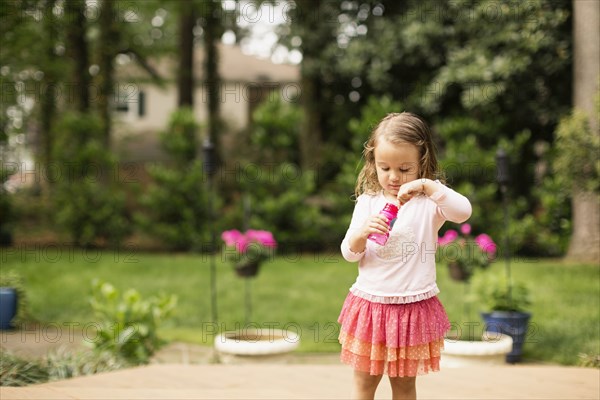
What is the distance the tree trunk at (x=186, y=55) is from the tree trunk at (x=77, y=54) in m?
2.55

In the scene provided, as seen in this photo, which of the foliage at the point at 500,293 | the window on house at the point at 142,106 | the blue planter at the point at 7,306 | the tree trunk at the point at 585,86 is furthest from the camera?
the window on house at the point at 142,106

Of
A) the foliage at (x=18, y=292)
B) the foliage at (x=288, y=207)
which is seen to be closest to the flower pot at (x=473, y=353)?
the foliage at (x=18, y=292)

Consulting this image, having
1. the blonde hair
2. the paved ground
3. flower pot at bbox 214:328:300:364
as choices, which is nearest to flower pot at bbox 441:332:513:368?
the paved ground

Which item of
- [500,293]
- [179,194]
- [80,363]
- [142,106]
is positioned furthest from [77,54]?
[142,106]

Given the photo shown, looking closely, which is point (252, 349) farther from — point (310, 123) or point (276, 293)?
point (310, 123)

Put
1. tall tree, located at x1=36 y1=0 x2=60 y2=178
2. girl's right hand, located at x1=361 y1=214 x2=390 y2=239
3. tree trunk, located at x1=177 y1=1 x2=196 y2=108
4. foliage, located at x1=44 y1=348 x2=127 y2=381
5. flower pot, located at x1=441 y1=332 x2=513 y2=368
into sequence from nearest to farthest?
girl's right hand, located at x1=361 y1=214 x2=390 y2=239, foliage, located at x1=44 y1=348 x2=127 y2=381, flower pot, located at x1=441 y1=332 x2=513 y2=368, tall tree, located at x1=36 y1=0 x2=60 y2=178, tree trunk, located at x1=177 y1=1 x2=196 y2=108

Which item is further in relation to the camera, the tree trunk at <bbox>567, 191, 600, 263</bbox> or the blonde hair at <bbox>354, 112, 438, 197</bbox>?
the tree trunk at <bbox>567, 191, 600, 263</bbox>

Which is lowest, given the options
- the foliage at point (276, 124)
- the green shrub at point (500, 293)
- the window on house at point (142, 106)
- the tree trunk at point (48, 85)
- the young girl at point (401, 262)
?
the green shrub at point (500, 293)

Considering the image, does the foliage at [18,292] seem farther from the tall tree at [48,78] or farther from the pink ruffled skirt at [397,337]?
the tall tree at [48,78]

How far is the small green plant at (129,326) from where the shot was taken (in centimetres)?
574

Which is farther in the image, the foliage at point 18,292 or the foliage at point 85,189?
the foliage at point 85,189

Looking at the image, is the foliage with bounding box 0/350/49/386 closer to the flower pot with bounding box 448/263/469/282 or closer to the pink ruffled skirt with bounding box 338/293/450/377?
the pink ruffled skirt with bounding box 338/293/450/377

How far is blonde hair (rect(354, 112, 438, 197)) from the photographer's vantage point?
277 cm

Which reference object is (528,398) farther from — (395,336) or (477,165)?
(477,165)
